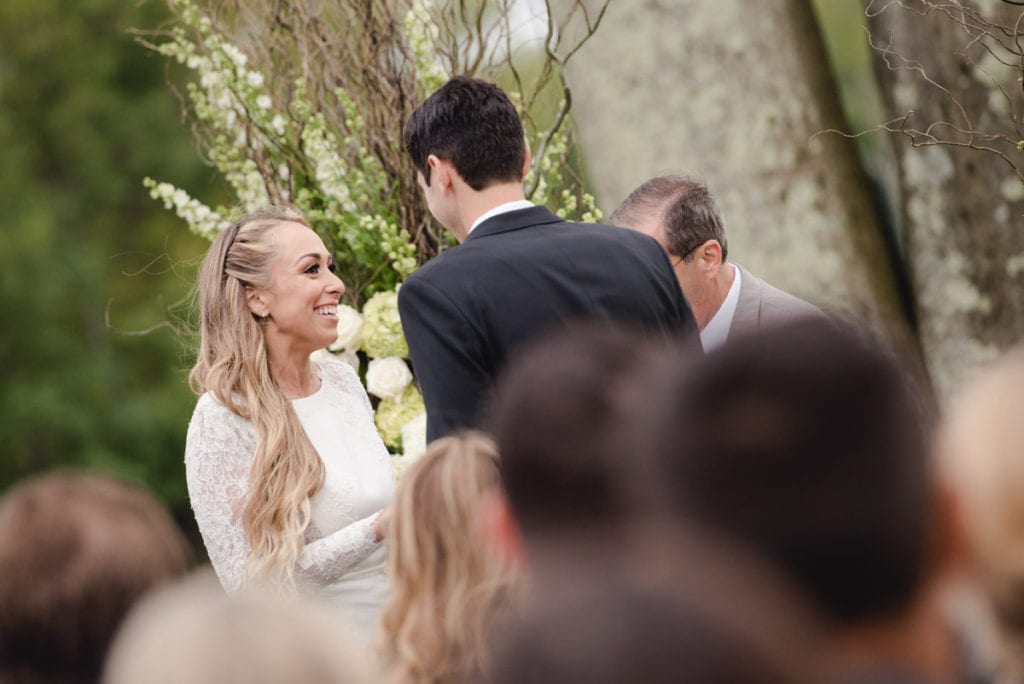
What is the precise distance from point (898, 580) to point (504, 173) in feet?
6.30

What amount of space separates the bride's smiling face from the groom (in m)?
0.49

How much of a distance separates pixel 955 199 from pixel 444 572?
3.32 metres

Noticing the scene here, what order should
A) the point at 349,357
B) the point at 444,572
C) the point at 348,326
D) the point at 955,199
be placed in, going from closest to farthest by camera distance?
the point at 444,572 → the point at 348,326 → the point at 349,357 → the point at 955,199

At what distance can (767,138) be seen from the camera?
5156 mm

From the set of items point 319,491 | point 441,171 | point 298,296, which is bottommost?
point 319,491

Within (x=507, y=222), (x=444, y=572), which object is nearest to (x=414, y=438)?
(x=507, y=222)

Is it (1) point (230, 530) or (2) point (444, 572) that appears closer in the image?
(2) point (444, 572)

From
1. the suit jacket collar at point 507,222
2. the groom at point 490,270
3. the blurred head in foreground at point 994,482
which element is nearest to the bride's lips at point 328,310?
the groom at point 490,270

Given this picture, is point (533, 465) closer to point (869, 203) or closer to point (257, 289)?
point (257, 289)

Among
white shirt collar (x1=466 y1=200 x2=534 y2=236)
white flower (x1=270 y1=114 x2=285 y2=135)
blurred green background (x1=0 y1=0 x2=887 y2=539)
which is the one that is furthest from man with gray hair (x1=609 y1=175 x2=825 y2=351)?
blurred green background (x1=0 y1=0 x2=887 y2=539)

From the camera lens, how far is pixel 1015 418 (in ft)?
5.05

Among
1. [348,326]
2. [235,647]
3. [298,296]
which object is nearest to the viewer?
[235,647]

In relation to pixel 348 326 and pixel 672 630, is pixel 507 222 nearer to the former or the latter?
pixel 348 326

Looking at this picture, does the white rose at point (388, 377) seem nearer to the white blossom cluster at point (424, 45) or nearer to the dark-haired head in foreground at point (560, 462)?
the white blossom cluster at point (424, 45)
